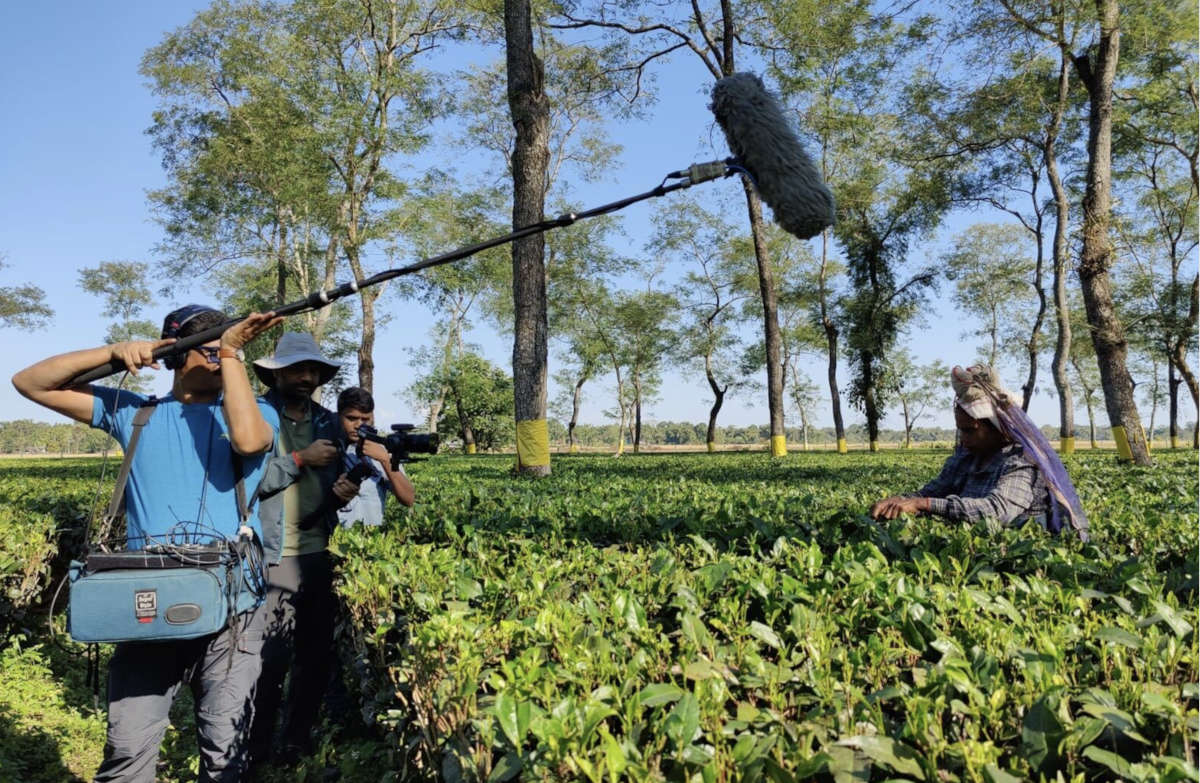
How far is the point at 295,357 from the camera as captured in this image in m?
3.43

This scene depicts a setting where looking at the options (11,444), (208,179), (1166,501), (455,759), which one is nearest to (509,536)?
(455,759)

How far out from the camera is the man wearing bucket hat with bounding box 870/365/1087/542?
3.33 meters

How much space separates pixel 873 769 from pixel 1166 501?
4592 millimetres

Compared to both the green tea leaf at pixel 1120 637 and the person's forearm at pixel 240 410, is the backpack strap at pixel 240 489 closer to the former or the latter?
the person's forearm at pixel 240 410

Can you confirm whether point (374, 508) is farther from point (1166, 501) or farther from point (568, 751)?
point (1166, 501)

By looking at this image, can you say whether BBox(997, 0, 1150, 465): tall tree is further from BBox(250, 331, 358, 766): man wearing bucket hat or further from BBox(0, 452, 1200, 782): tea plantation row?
BBox(250, 331, 358, 766): man wearing bucket hat

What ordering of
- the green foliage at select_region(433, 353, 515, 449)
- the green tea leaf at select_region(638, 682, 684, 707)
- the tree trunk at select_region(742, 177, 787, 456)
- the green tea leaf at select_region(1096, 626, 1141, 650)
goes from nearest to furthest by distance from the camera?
the green tea leaf at select_region(638, 682, 684, 707) < the green tea leaf at select_region(1096, 626, 1141, 650) < the tree trunk at select_region(742, 177, 787, 456) < the green foliage at select_region(433, 353, 515, 449)

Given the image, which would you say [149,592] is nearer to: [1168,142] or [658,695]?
[658,695]

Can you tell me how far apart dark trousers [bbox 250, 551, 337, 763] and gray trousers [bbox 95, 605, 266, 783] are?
0.58 metres

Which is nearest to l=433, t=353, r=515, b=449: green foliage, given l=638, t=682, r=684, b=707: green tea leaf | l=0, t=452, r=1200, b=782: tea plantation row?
l=0, t=452, r=1200, b=782: tea plantation row

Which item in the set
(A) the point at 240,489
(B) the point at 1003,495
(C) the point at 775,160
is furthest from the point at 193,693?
(B) the point at 1003,495

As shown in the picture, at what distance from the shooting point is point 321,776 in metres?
3.46

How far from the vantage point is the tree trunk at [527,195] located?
955cm

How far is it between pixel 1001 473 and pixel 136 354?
379cm
